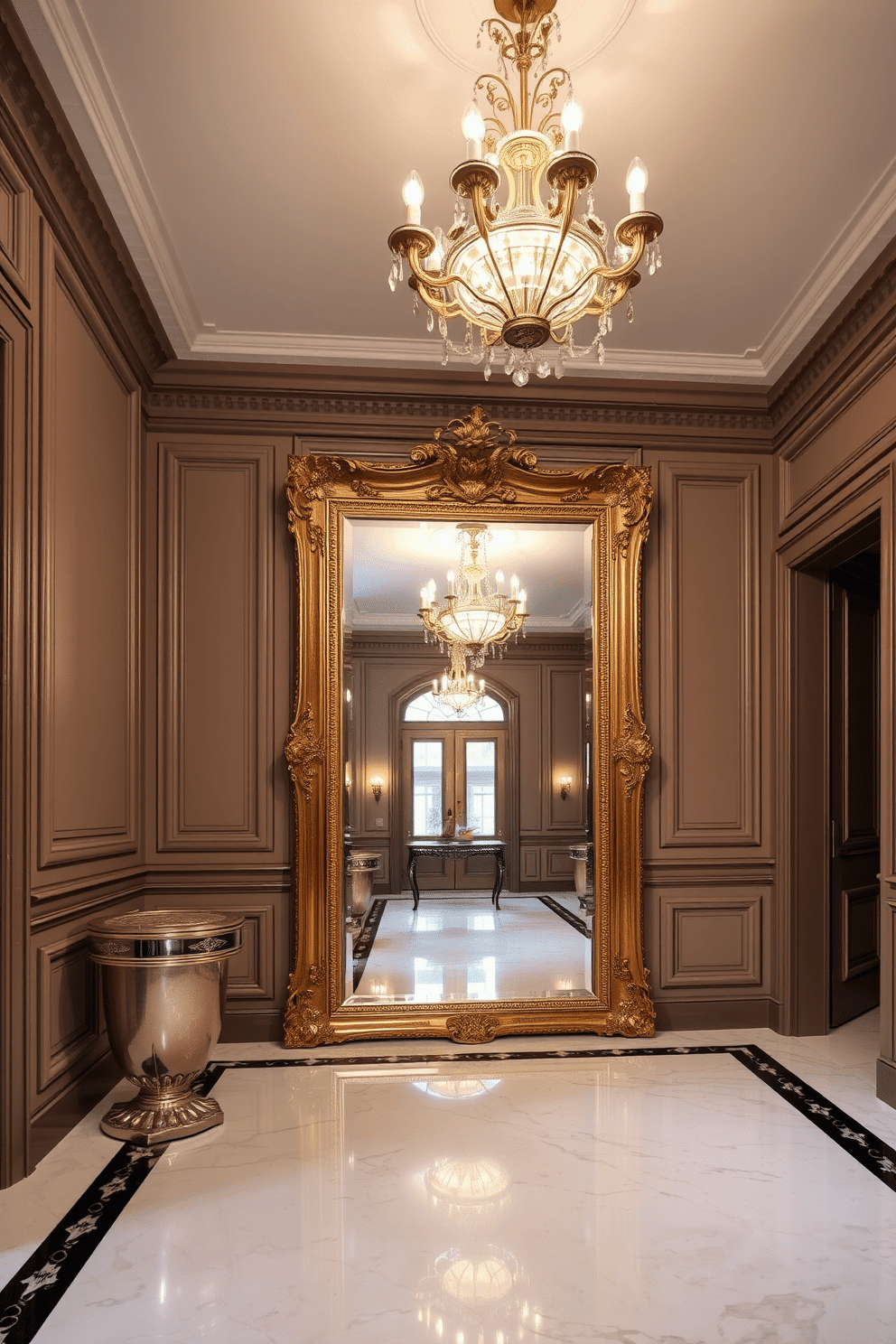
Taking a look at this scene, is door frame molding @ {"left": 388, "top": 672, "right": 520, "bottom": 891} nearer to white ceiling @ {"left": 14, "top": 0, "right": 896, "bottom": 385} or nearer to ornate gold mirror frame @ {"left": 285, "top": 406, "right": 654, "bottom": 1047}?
ornate gold mirror frame @ {"left": 285, "top": 406, "right": 654, "bottom": 1047}

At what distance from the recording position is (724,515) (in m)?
4.71

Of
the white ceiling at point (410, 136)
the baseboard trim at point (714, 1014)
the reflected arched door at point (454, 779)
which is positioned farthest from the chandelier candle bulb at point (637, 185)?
the baseboard trim at point (714, 1014)

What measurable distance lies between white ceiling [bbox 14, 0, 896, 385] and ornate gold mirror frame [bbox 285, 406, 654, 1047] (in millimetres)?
690

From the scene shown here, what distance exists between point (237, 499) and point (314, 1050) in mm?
2538

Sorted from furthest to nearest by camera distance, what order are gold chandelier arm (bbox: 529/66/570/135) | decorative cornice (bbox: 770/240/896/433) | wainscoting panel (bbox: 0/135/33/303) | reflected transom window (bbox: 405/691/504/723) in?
reflected transom window (bbox: 405/691/504/723) < decorative cornice (bbox: 770/240/896/433) < wainscoting panel (bbox: 0/135/33/303) < gold chandelier arm (bbox: 529/66/570/135)

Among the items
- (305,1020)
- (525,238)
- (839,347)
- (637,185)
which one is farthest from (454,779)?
(637,185)

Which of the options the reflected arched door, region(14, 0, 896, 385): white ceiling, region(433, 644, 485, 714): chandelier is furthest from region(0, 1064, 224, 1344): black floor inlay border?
region(14, 0, 896, 385): white ceiling

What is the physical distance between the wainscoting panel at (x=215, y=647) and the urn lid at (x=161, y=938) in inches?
38.1

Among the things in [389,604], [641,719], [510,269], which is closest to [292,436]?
[389,604]

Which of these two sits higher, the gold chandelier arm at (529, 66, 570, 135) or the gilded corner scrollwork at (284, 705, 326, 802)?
the gold chandelier arm at (529, 66, 570, 135)

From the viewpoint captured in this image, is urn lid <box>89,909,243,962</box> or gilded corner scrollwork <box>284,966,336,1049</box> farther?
gilded corner scrollwork <box>284,966,336,1049</box>

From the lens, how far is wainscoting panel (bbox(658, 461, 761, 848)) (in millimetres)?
4590

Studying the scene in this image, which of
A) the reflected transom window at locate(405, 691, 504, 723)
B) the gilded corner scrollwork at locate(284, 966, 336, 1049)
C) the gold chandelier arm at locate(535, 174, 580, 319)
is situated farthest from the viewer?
the reflected transom window at locate(405, 691, 504, 723)

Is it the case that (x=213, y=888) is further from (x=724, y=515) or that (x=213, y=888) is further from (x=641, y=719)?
(x=724, y=515)
